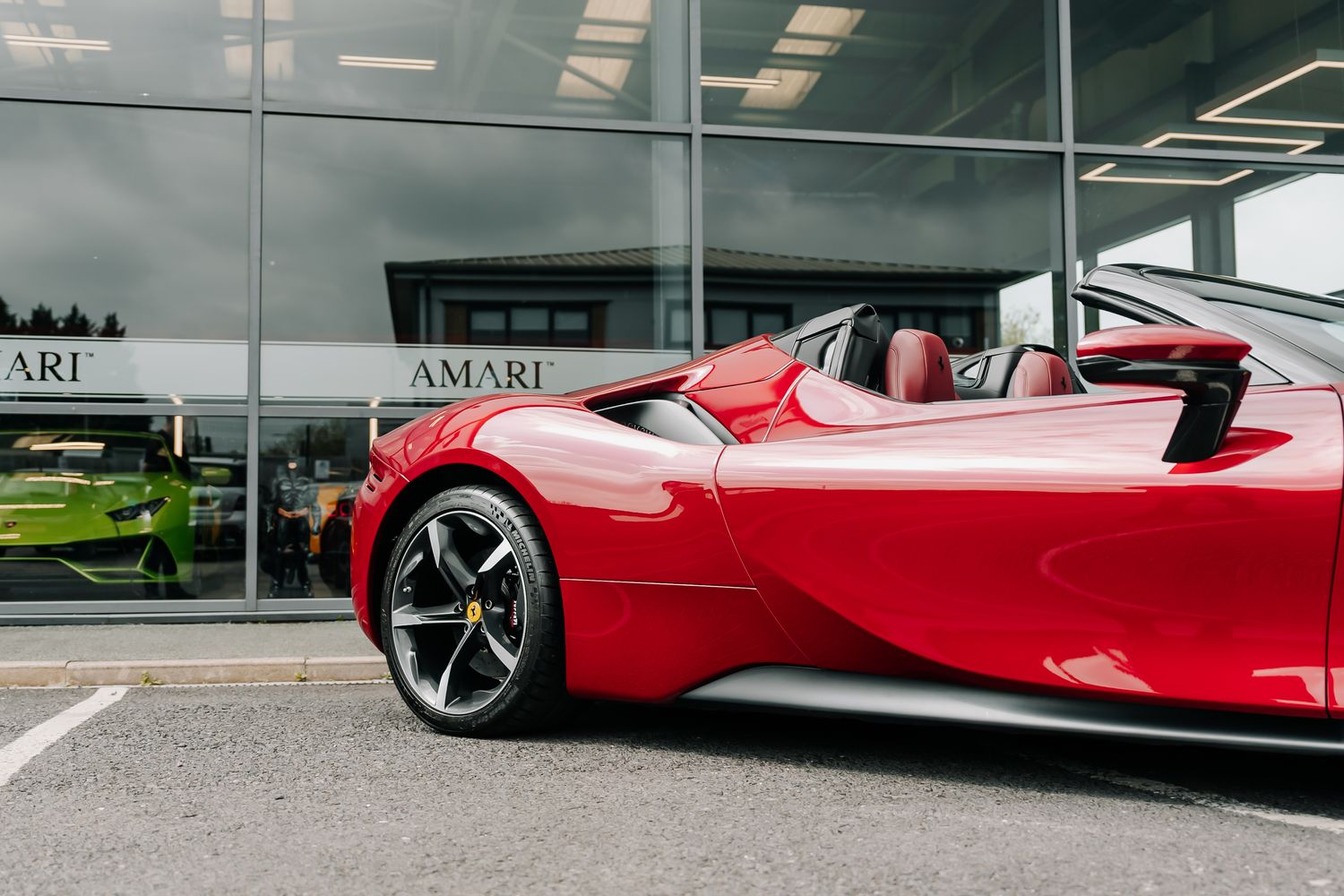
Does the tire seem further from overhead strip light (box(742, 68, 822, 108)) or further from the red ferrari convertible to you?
overhead strip light (box(742, 68, 822, 108))

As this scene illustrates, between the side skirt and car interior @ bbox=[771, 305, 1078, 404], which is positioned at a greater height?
car interior @ bbox=[771, 305, 1078, 404]

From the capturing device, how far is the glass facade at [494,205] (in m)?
6.45

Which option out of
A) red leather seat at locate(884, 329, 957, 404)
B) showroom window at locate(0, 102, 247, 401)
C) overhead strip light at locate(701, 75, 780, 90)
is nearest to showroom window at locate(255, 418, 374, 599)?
showroom window at locate(0, 102, 247, 401)

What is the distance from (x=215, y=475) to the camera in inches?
255

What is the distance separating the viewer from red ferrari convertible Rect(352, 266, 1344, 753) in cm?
221

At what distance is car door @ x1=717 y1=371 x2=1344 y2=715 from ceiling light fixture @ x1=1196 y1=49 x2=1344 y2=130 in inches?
246

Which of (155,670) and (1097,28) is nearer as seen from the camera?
(155,670)

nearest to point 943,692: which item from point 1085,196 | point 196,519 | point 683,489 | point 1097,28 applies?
point 683,489

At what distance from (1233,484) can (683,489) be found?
4.18 feet

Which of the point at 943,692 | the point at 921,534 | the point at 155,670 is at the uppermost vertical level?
the point at 921,534

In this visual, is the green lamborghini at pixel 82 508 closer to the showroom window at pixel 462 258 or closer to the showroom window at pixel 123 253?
the showroom window at pixel 123 253

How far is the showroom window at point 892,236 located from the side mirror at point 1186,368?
15.8 feet

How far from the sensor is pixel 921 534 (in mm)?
2518

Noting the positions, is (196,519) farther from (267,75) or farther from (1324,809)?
(1324,809)
